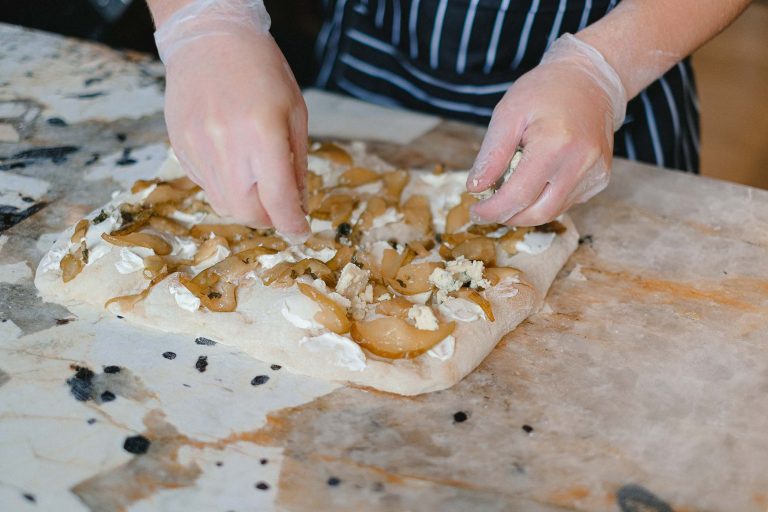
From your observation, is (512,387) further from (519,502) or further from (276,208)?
(276,208)

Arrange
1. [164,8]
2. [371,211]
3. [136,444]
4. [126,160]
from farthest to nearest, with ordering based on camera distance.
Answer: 1. [126,160]
2. [371,211]
3. [164,8]
4. [136,444]

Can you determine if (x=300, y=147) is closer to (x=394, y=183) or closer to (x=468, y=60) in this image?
(x=394, y=183)

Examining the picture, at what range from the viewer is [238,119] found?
1.20m

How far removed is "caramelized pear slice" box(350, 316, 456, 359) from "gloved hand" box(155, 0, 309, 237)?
21cm

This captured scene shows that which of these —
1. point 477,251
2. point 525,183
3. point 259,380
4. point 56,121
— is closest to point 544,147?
point 525,183

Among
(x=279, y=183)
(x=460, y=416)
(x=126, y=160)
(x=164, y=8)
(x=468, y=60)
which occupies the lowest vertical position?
(x=460, y=416)

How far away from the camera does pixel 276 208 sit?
1.24 meters

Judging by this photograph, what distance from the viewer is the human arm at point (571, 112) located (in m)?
1.33

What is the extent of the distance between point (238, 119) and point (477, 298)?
0.51 meters

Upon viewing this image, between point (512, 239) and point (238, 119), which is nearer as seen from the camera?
point (238, 119)

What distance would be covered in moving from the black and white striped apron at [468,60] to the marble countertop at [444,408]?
41 cm

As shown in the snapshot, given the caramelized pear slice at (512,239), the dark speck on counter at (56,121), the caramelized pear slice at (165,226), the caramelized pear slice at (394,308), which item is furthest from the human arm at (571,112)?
the dark speck on counter at (56,121)

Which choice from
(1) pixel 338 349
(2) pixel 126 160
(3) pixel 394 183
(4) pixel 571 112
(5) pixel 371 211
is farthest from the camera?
(2) pixel 126 160

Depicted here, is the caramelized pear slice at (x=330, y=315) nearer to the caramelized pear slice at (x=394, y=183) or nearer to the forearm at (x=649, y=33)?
the caramelized pear slice at (x=394, y=183)
